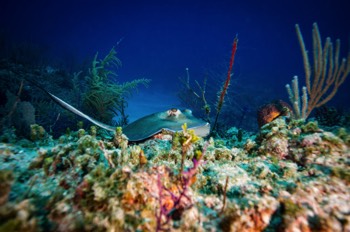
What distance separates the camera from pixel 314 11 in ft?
216

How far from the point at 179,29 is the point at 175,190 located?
135182 millimetres

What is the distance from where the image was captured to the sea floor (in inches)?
50.9

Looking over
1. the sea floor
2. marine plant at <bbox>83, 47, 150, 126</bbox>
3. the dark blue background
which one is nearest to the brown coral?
the sea floor

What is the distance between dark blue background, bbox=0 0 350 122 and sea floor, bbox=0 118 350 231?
37.6 metres

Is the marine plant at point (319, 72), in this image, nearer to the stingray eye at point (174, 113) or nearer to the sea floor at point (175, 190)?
the sea floor at point (175, 190)

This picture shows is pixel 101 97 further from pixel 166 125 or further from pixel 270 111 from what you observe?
pixel 270 111

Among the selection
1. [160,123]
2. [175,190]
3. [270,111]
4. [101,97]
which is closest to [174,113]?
[160,123]

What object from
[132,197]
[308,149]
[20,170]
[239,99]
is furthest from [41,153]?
[239,99]

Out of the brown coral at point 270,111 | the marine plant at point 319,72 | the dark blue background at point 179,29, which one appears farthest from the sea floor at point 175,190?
the dark blue background at point 179,29

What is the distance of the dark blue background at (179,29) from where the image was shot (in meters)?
56.6

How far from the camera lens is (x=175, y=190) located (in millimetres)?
1709

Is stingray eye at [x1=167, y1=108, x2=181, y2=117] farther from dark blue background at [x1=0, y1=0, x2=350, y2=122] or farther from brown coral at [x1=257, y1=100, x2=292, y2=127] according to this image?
dark blue background at [x1=0, y1=0, x2=350, y2=122]

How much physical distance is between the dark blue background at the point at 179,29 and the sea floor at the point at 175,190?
37.6 m

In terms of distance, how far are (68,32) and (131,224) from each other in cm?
9701
